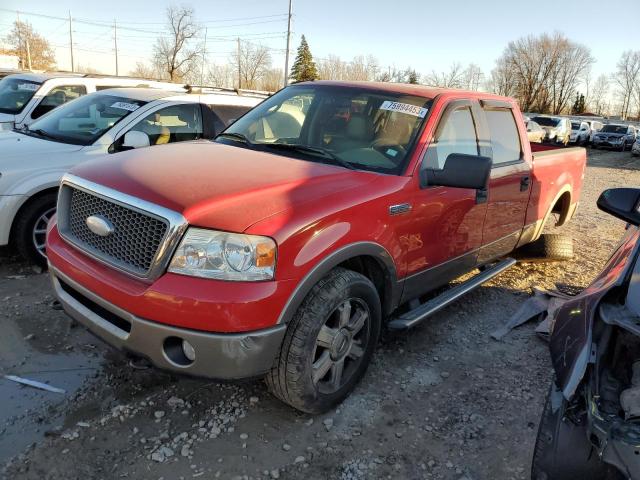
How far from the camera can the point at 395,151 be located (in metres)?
3.33

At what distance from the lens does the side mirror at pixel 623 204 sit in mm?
2680

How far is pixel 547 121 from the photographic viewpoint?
2730cm

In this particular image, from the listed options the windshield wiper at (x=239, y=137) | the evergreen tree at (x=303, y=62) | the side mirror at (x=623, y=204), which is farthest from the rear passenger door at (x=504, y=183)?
the evergreen tree at (x=303, y=62)

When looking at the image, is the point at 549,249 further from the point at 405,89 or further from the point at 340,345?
the point at 340,345

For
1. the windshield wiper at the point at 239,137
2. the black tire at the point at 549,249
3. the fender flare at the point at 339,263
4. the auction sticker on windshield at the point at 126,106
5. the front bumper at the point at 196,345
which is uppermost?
the auction sticker on windshield at the point at 126,106

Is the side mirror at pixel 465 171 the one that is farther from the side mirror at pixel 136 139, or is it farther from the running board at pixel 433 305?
the side mirror at pixel 136 139

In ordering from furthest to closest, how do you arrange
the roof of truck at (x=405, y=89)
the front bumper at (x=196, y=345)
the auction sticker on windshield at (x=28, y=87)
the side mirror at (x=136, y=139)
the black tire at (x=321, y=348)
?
the auction sticker on windshield at (x=28, y=87) → the side mirror at (x=136, y=139) → the roof of truck at (x=405, y=89) → the black tire at (x=321, y=348) → the front bumper at (x=196, y=345)

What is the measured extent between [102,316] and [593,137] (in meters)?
34.1

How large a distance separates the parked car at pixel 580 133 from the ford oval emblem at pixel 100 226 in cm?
3365

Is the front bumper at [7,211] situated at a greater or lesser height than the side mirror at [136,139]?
lesser

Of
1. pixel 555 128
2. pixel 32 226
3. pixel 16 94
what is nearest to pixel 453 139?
pixel 32 226

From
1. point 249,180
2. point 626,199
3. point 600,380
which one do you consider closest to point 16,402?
point 249,180

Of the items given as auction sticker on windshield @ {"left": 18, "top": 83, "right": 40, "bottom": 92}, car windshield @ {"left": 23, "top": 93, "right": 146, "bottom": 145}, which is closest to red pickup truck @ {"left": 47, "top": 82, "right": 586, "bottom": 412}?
car windshield @ {"left": 23, "top": 93, "right": 146, "bottom": 145}

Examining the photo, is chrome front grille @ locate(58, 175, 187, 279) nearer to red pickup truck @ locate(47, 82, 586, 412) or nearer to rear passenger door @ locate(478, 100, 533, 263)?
A: red pickup truck @ locate(47, 82, 586, 412)
